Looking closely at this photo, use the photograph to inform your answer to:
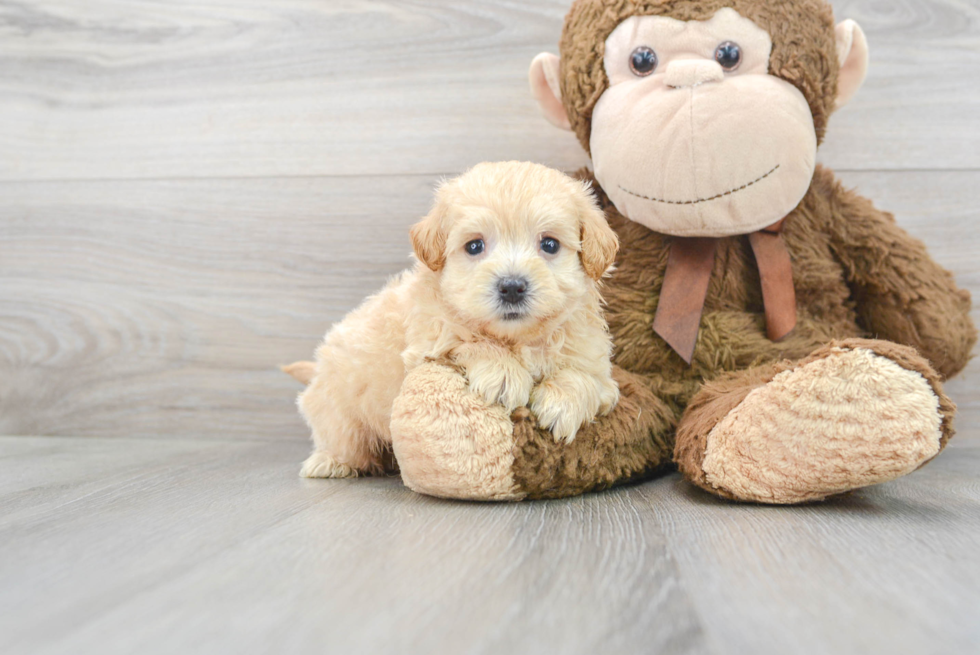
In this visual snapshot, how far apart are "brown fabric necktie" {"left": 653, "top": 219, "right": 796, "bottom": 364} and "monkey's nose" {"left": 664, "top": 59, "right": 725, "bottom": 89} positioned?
23 centimetres

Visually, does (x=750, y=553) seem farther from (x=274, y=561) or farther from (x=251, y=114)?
(x=251, y=114)

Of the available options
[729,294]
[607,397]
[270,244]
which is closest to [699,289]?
[729,294]

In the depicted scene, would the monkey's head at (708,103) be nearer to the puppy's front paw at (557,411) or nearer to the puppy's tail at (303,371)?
the puppy's front paw at (557,411)

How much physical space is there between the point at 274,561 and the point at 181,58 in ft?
3.88

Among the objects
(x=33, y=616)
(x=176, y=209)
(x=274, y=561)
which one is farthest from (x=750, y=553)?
(x=176, y=209)

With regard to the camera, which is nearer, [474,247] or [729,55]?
[474,247]

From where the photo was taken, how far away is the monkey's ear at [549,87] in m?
1.14

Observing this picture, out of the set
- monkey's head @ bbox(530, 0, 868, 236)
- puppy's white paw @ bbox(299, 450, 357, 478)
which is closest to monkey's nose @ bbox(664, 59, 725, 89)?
monkey's head @ bbox(530, 0, 868, 236)

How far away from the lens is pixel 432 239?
2.89ft

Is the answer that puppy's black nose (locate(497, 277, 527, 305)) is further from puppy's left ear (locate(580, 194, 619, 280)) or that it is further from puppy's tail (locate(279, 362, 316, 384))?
puppy's tail (locate(279, 362, 316, 384))

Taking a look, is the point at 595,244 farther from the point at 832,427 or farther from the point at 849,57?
the point at 849,57

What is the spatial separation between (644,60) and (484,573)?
72cm

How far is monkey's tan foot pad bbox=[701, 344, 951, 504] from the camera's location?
76 centimetres

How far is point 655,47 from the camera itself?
998 millimetres
